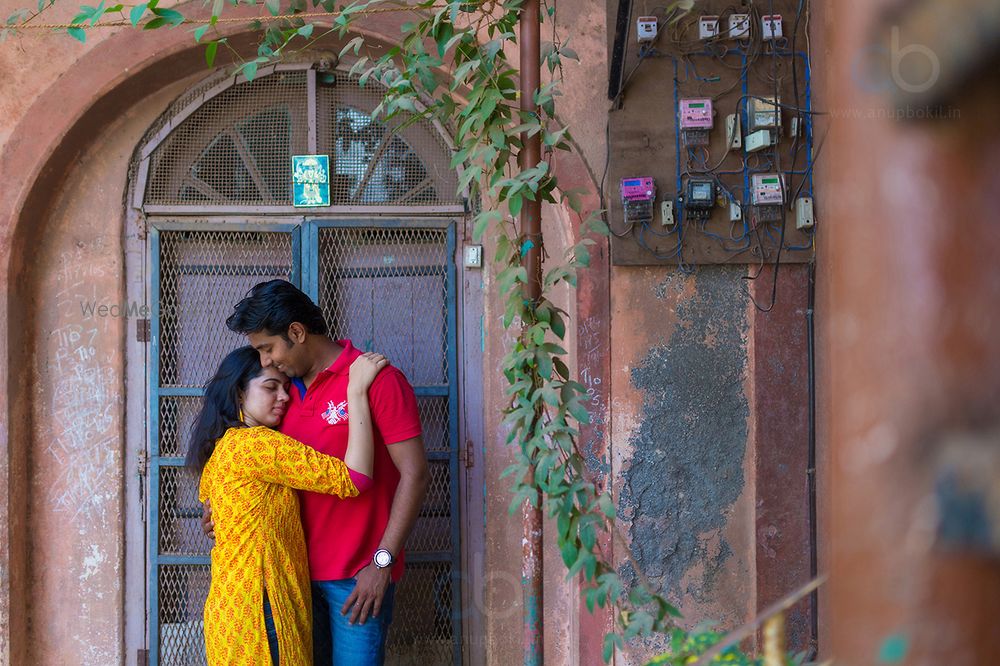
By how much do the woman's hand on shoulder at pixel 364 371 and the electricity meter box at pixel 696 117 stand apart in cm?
Result: 156

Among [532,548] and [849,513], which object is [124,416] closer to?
[532,548]

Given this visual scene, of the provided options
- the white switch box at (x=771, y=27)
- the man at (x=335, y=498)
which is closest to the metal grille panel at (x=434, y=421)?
the man at (x=335, y=498)

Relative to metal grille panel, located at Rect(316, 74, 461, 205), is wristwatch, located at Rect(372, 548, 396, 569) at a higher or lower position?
lower

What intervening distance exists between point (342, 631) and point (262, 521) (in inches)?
19.9

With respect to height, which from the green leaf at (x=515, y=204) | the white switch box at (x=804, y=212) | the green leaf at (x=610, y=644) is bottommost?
the green leaf at (x=610, y=644)

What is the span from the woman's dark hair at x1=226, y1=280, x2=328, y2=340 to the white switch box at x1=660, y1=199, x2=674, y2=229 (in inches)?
57.9

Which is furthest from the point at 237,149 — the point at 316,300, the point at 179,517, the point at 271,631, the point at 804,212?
the point at 804,212

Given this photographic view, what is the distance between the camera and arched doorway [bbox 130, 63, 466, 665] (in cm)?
379

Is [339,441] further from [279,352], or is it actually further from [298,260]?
[298,260]

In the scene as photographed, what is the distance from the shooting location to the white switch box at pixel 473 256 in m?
3.81

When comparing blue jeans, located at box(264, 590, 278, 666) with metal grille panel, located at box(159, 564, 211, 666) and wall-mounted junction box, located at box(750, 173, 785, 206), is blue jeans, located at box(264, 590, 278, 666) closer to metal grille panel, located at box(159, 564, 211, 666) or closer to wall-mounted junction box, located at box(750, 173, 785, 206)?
metal grille panel, located at box(159, 564, 211, 666)

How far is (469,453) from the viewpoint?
3773 millimetres

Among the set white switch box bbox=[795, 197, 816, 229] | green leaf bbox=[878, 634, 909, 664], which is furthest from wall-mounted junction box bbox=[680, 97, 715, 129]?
green leaf bbox=[878, 634, 909, 664]

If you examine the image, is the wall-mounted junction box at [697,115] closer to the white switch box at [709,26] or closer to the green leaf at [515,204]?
the white switch box at [709,26]
